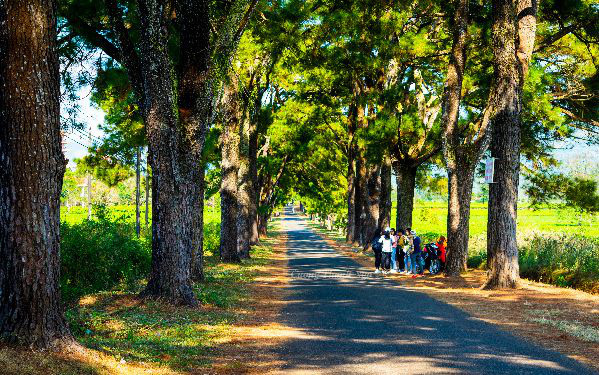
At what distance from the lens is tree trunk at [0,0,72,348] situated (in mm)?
6688

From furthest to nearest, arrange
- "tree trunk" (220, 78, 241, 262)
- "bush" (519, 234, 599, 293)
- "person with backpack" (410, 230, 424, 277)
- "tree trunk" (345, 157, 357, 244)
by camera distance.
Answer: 1. "tree trunk" (345, 157, 357, 244)
2. "tree trunk" (220, 78, 241, 262)
3. "person with backpack" (410, 230, 424, 277)
4. "bush" (519, 234, 599, 293)

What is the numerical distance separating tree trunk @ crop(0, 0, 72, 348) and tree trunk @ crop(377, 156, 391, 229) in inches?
997

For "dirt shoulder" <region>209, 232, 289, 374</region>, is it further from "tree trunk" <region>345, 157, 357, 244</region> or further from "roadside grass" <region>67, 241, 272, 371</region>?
"tree trunk" <region>345, 157, 357, 244</region>

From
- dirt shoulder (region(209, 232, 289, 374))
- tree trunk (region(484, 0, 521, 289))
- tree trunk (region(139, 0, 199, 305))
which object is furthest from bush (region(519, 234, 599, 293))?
tree trunk (region(139, 0, 199, 305))

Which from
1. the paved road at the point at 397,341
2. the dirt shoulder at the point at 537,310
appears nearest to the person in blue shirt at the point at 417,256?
the dirt shoulder at the point at 537,310

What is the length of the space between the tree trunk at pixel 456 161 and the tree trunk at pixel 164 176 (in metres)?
10.7

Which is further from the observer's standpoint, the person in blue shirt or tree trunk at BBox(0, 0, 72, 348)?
the person in blue shirt

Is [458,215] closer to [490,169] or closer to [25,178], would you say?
[490,169]

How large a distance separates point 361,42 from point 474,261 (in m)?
10.7

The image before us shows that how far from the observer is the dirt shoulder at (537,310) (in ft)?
31.6

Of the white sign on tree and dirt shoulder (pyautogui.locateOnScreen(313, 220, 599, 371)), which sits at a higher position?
the white sign on tree

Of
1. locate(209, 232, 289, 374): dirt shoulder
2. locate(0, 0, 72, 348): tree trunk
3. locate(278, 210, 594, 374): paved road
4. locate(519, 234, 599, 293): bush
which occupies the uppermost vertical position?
locate(0, 0, 72, 348): tree trunk

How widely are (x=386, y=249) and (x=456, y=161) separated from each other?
5000 millimetres

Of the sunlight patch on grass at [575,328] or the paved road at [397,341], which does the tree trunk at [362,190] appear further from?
the sunlight patch on grass at [575,328]
